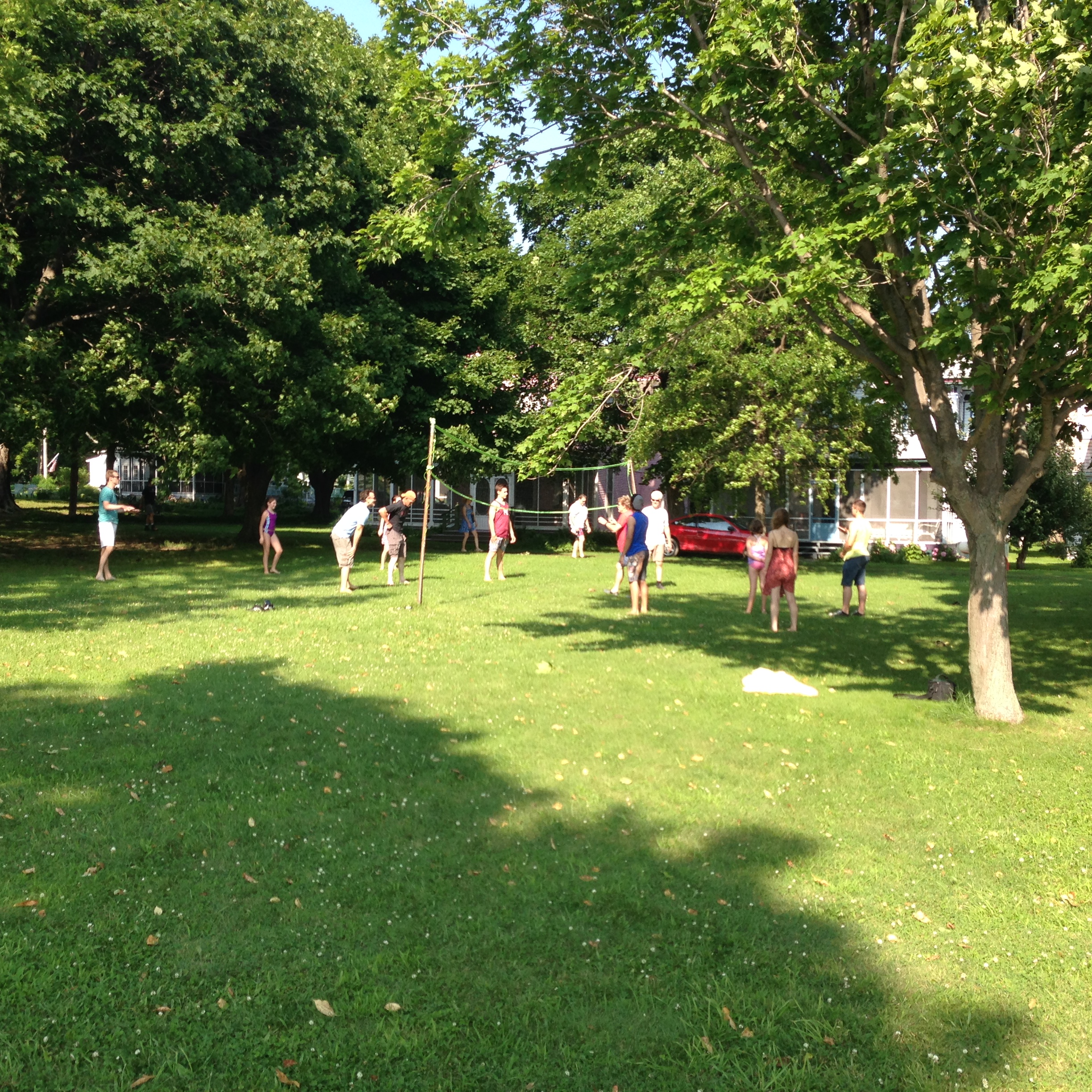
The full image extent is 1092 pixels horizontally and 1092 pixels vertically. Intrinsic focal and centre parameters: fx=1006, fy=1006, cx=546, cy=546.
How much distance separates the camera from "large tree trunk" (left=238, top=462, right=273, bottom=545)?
29.8 metres

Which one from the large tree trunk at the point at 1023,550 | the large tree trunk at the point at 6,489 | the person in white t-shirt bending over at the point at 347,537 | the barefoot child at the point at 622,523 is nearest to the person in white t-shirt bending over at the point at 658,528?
the barefoot child at the point at 622,523

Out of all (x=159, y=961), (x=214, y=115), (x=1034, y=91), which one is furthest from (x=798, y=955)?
(x=214, y=115)

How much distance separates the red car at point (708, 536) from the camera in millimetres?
33531

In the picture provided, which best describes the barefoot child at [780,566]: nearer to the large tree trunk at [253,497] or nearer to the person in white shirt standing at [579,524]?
the person in white shirt standing at [579,524]

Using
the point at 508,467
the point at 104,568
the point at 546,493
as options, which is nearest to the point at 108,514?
the point at 104,568

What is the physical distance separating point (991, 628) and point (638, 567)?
7.07 meters

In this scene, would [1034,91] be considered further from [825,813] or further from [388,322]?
[388,322]

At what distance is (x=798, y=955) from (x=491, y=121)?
874 cm

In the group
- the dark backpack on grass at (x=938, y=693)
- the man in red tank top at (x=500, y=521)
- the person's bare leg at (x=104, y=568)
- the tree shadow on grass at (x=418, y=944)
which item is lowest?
the tree shadow on grass at (x=418, y=944)

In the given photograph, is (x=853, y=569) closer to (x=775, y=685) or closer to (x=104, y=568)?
(x=775, y=685)

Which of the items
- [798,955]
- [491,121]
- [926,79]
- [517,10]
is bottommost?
[798,955]

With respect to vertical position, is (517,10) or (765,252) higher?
(517,10)

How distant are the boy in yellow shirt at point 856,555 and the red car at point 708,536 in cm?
1582

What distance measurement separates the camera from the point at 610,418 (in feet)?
111
